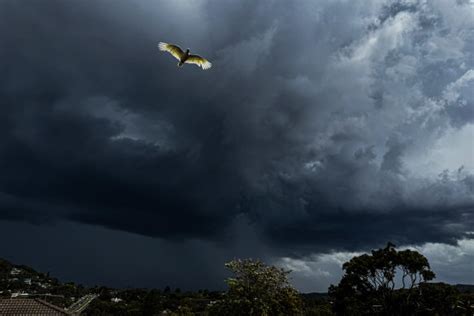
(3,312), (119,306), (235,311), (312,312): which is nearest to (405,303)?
(312,312)

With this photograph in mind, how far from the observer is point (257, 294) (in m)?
37.8

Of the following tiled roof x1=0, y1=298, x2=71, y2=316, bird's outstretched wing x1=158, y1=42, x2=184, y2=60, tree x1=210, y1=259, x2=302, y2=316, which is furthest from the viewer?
tiled roof x1=0, y1=298, x2=71, y2=316

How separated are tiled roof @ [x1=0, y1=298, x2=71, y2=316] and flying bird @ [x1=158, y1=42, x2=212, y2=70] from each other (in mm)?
48876

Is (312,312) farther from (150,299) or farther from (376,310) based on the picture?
(150,299)

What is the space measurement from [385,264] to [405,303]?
6.25 m

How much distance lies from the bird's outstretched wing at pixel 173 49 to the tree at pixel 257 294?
22.3 meters

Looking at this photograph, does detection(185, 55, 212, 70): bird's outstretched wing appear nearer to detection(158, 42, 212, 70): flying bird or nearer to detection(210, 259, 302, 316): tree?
detection(158, 42, 212, 70): flying bird

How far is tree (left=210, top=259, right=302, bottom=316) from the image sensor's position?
1454 inches

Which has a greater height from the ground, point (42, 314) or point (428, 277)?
point (428, 277)

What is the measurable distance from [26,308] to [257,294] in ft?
128

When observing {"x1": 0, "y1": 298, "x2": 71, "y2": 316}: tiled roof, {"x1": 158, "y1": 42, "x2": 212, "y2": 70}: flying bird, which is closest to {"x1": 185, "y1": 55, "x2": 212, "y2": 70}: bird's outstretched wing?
{"x1": 158, "y1": 42, "x2": 212, "y2": 70}: flying bird

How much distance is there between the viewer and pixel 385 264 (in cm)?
6625

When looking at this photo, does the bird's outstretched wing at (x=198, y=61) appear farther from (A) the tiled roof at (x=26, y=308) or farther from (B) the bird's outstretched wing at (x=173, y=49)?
(A) the tiled roof at (x=26, y=308)

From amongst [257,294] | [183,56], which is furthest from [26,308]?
[183,56]
